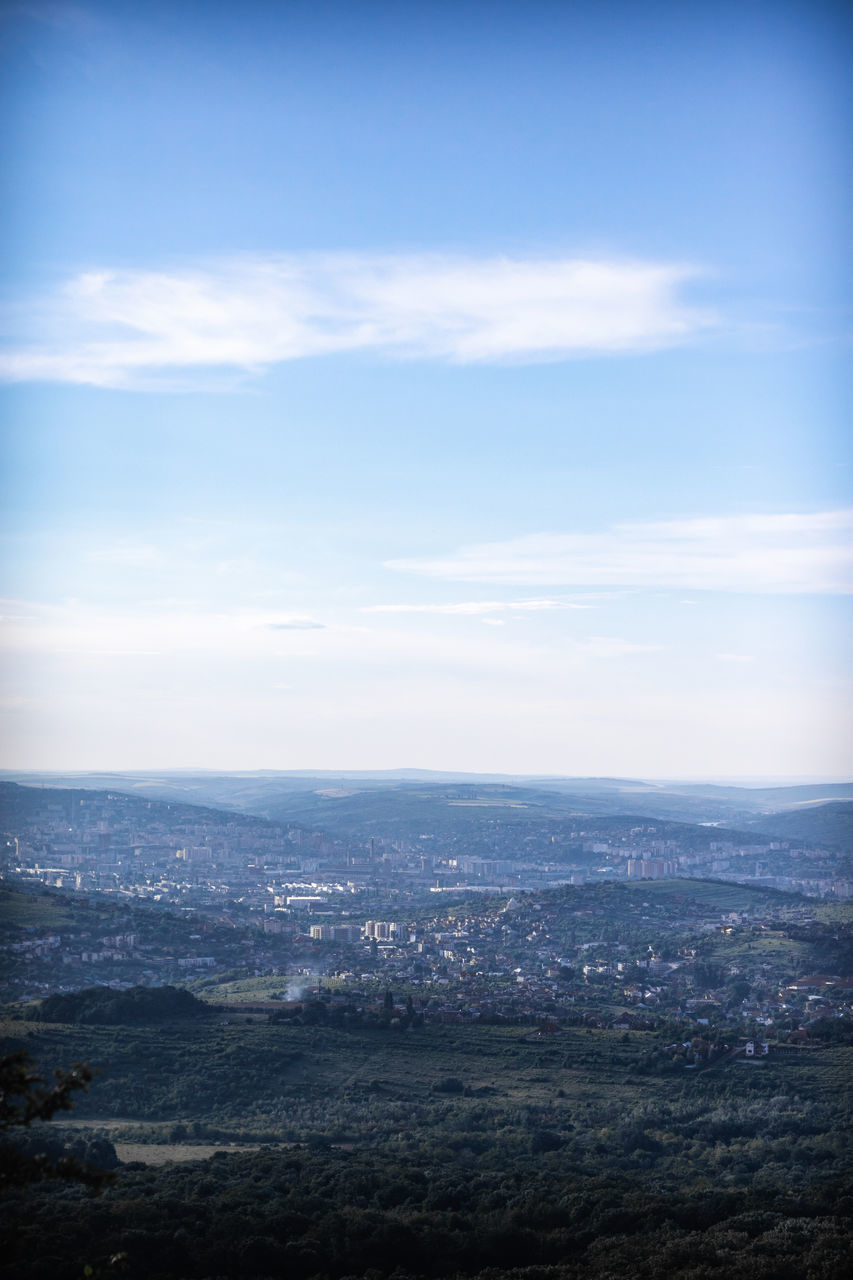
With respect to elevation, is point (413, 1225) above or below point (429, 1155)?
above

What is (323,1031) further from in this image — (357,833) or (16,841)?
(357,833)

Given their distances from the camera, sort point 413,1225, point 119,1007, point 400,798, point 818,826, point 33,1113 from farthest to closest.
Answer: point 400,798
point 818,826
point 119,1007
point 413,1225
point 33,1113

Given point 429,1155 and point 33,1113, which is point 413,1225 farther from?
point 33,1113

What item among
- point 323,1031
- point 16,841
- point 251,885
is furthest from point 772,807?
point 323,1031

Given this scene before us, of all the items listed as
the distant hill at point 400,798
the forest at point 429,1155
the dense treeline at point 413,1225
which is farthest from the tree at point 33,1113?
the distant hill at point 400,798

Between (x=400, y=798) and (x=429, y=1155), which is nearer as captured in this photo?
(x=429, y=1155)

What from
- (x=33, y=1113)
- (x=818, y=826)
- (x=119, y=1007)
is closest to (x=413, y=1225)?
(x=33, y=1113)

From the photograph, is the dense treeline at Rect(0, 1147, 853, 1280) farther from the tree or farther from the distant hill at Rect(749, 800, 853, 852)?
the distant hill at Rect(749, 800, 853, 852)

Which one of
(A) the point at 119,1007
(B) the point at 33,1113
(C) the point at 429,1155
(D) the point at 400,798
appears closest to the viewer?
(B) the point at 33,1113

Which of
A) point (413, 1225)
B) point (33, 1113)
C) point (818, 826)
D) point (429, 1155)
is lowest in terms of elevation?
point (429, 1155)
